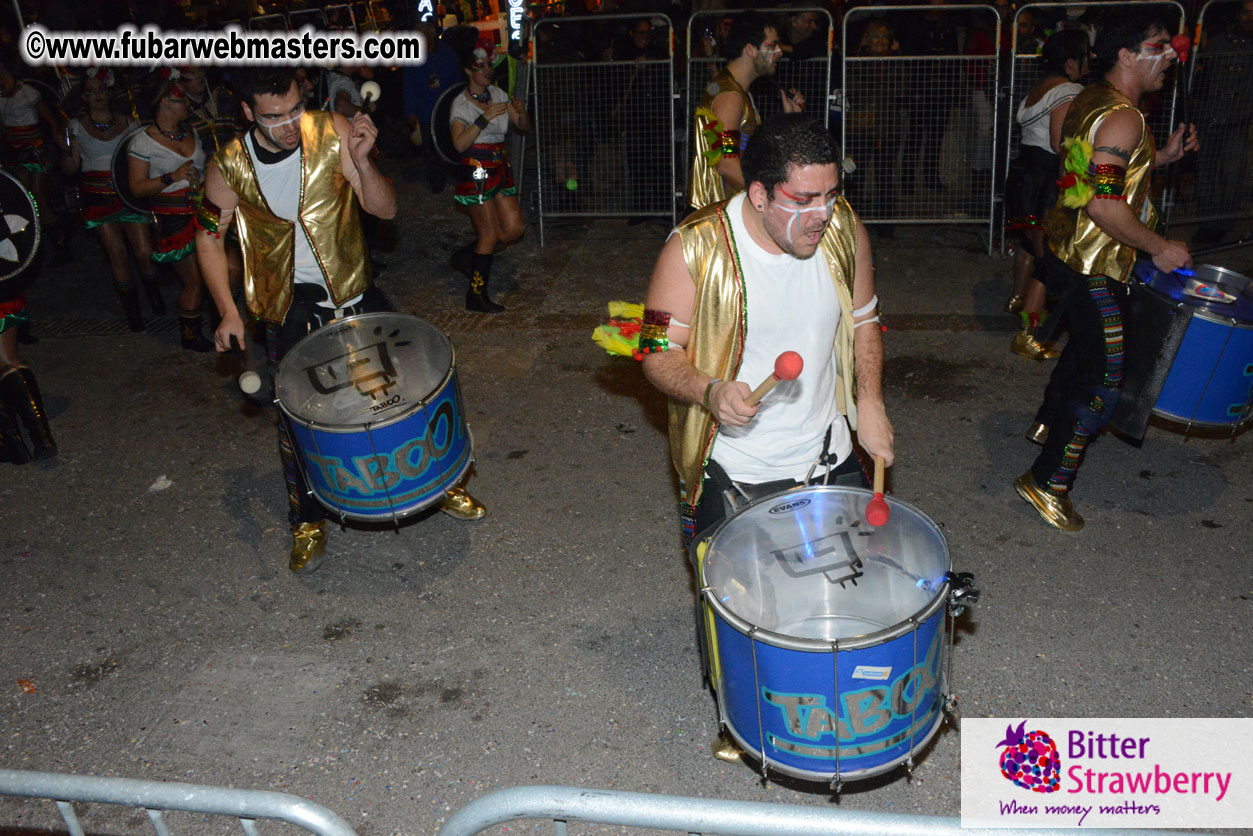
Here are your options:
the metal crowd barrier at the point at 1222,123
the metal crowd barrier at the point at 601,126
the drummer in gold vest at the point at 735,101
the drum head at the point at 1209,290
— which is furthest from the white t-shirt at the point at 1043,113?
the metal crowd barrier at the point at 601,126

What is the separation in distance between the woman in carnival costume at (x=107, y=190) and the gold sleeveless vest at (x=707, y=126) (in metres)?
3.91

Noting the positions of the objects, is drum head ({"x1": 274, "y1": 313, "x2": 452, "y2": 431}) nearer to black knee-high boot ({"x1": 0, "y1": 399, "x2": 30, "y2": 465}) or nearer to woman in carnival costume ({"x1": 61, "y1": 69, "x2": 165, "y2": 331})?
black knee-high boot ({"x1": 0, "y1": 399, "x2": 30, "y2": 465})

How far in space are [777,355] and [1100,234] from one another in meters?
1.89

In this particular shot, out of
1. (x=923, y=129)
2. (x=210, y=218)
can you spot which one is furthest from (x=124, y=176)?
(x=923, y=129)

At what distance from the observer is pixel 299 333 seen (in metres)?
4.17

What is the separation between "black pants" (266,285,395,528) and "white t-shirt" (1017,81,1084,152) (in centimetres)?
410

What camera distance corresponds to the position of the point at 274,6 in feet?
40.5

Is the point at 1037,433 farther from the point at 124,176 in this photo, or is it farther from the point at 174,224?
the point at 124,176

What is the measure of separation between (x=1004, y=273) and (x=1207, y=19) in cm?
351

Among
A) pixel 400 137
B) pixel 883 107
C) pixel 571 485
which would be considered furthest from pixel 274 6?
Answer: pixel 571 485

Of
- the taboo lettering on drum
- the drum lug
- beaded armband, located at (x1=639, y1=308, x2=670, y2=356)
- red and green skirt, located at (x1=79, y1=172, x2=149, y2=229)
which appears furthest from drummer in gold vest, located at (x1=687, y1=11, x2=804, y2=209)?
red and green skirt, located at (x1=79, y1=172, x2=149, y2=229)

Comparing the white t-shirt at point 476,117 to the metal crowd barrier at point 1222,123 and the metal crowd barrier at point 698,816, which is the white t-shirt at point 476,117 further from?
the metal crowd barrier at point 698,816

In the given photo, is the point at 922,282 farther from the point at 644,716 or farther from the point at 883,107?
the point at 644,716

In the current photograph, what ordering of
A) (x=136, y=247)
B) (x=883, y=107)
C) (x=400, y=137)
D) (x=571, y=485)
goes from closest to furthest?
(x=571, y=485) < (x=136, y=247) < (x=883, y=107) < (x=400, y=137)
